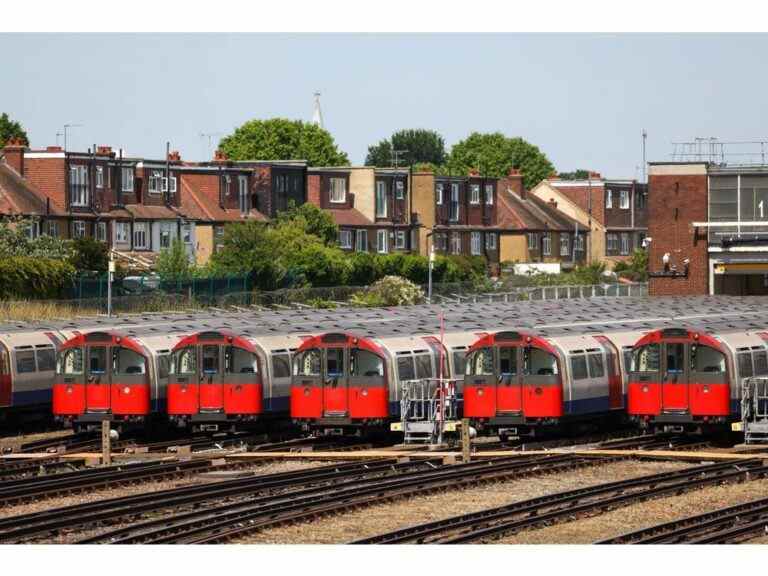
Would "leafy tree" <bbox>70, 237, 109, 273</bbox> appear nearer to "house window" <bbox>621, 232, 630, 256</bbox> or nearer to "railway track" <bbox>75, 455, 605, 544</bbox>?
"railway track" <bbox>75, 455, 605, 544</bbox>

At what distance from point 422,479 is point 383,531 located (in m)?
6.56

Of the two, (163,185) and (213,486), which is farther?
(163,185)

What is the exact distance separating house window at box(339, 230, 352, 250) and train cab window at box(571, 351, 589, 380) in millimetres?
74036

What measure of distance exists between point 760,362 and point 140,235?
216 feet

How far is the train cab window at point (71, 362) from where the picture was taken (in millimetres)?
46750

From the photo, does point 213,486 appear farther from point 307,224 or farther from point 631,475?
point 307,224

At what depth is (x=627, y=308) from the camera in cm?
6900

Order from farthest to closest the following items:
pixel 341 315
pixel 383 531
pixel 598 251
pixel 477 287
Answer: pixel 598 251, pixel 477 287, pixel 341 315, pixel 383 531

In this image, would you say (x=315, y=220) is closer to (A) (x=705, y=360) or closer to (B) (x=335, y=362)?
(B) (x=335, y=362)

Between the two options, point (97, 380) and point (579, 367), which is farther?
point (97, 380)

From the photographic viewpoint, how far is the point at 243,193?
11525 centimetres

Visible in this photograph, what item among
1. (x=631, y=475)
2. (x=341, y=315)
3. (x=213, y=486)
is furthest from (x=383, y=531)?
(x=341, y=315)

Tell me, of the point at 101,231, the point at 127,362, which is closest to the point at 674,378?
the point at 127,362

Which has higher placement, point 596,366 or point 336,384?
point 596,366
